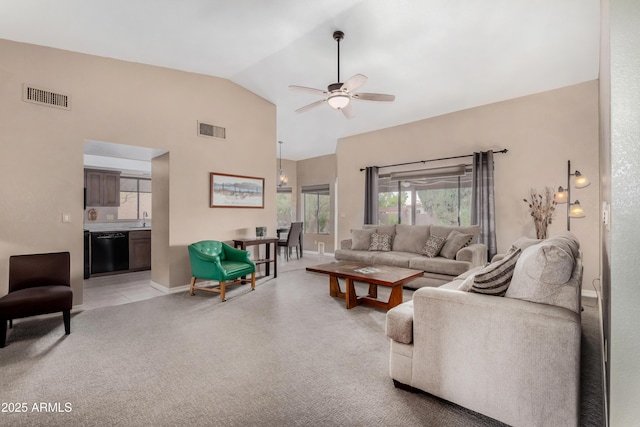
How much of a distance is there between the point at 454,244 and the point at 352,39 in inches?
128

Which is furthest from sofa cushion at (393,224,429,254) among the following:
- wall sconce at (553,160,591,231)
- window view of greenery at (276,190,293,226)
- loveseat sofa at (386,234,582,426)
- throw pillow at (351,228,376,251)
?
window view of greenery at (276,190,293,226)

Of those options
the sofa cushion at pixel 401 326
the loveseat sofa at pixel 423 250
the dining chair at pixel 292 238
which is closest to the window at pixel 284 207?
the dining chair at pixel 292 238

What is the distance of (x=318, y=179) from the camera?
9078mm

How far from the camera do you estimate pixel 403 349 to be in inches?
82.2

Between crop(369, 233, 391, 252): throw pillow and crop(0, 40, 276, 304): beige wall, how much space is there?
7.06 feet

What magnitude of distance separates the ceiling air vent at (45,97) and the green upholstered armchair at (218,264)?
2.30 meters

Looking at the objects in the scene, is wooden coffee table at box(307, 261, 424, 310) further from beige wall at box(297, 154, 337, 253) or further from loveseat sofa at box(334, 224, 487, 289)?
beige wall at box(297, 154, 337, 253)

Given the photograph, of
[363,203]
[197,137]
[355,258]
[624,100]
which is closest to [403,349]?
[624,100]

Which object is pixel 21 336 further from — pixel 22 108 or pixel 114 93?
pixel 114 93

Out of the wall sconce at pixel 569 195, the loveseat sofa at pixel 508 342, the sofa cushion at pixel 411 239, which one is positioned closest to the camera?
the loveseat sofa at pixel 508 342

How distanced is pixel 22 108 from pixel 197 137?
203cm

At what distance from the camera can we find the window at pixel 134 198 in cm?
690

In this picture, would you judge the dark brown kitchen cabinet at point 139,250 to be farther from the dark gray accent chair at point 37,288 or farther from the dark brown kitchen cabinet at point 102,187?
the dark gray accent chair at point 37,288

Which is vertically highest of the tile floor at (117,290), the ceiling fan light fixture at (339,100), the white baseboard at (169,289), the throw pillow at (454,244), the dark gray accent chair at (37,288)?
the ceiling fan light fixture at (339,100)
